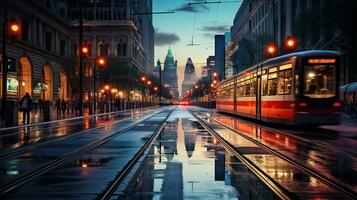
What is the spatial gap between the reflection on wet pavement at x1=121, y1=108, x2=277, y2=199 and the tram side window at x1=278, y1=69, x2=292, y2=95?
11.5m

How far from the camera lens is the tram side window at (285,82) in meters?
26.4

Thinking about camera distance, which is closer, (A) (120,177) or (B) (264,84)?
(A) (120,177)

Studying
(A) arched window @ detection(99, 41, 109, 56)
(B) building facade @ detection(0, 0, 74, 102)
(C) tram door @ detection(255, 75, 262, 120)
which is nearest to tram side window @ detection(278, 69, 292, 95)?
(C) tram door @ detection(255, 75, 262, 120)

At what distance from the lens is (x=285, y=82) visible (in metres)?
26.9

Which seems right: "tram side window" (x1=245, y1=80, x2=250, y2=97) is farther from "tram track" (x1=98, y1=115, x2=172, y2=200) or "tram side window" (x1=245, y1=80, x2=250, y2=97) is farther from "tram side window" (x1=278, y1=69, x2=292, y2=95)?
"tram track" (x1=98, y1=115, x2=172, y2=200)

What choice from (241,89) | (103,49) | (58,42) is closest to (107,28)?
(103,49)

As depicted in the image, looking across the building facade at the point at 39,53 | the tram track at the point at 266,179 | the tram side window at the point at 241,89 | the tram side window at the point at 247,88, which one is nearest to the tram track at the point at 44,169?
the tram track at the point at 266,179

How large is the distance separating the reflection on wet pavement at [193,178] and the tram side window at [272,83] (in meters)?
13.3

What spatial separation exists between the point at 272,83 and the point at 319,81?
3.74 meters

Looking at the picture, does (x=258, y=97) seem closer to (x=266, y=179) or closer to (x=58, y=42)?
(x=266, y=179)

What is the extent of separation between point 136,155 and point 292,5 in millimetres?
73046

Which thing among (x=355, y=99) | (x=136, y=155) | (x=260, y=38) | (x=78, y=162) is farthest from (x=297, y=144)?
(x=260, y=38)

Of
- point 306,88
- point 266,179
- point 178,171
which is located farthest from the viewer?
point 306,88

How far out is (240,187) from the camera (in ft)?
30.6
